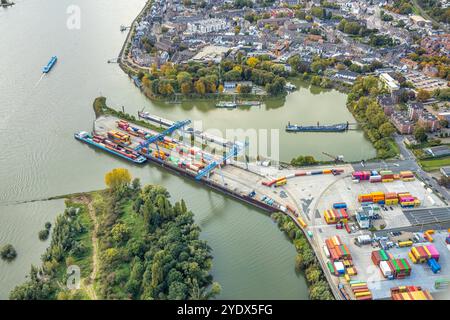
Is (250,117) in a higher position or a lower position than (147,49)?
lower

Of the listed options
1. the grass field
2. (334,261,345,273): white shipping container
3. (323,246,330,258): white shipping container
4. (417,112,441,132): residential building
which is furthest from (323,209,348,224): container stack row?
(417,112,441,132): residential building

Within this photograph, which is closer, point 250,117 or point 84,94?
point 250,117

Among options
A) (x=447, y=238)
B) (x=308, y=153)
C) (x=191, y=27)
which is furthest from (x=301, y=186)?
(x=191, y=27)


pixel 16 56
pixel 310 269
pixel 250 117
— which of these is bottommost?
pixel 310 269

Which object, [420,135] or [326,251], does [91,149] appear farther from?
[420,135]

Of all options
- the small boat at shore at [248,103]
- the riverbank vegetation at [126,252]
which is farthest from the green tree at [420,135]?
the riverbank vegetation at [126,252]

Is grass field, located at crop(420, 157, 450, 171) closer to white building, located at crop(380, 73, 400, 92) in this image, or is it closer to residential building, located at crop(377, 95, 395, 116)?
residential building, located at crop(377, 95, 395, 116)

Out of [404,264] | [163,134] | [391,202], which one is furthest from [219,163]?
[404,264]

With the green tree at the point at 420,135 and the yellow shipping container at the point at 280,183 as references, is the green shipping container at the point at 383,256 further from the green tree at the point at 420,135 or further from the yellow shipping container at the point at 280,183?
the green tree at the point at 420,135

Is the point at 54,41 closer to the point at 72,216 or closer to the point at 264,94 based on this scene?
the point at 264,94
